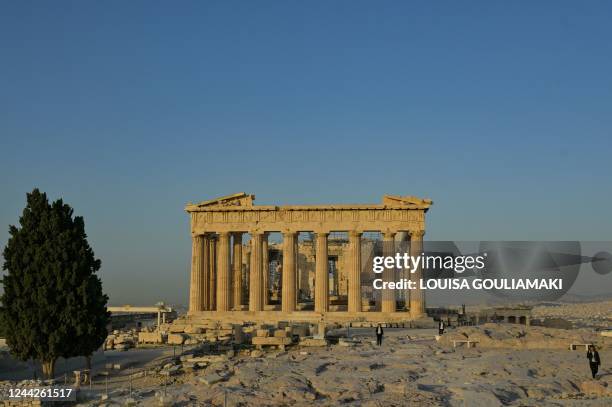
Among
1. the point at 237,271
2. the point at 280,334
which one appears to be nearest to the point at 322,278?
the point at 237,271

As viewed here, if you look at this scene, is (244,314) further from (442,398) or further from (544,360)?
(442,398)

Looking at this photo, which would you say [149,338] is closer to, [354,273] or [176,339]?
→ [176,339]

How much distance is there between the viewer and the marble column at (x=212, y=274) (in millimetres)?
52125

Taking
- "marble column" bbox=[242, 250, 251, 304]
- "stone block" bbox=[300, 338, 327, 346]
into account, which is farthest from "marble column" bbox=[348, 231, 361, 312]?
"stone block" bbox=[300, 338, 327, 346]

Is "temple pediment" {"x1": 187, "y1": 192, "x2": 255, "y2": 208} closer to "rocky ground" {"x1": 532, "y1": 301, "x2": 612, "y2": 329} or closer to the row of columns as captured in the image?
the row of columns

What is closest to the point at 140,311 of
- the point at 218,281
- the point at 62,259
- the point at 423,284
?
the point at 218,281

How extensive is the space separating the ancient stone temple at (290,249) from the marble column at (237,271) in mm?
475

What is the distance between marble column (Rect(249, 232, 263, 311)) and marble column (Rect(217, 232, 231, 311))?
1665 mm

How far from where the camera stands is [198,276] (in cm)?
5094

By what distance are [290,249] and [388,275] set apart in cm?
693

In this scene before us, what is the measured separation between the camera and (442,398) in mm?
21047

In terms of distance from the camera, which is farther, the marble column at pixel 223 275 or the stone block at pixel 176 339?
the marble column at pixel 223 275

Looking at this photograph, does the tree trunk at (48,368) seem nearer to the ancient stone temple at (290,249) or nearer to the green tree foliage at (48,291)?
the green tree foliage at (48,291)

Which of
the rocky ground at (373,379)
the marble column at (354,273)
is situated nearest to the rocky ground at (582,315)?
the marble column at (354,273)
